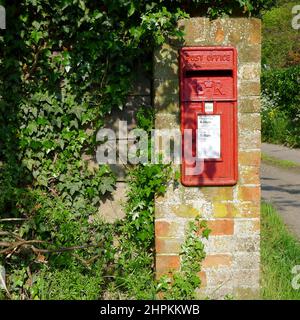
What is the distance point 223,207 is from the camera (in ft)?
14.1

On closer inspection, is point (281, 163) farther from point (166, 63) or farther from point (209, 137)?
point (166, 63)

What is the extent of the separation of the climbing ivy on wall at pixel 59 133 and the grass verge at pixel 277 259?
106cm

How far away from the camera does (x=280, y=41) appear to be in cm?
2681

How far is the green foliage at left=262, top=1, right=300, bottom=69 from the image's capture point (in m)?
24.6

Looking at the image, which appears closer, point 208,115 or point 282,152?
point 208,115

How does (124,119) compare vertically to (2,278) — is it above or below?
above

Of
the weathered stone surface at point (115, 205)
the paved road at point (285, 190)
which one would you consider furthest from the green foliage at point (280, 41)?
the weathered stone surface at point (115, 205)

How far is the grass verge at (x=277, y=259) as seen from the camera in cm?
452

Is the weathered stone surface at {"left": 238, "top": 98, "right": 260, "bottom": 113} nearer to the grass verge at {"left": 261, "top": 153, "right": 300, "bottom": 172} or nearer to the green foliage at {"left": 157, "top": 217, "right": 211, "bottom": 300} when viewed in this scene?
the green foliage at {"left": 157, "top": 217, "right": 211, "bottom": 300}

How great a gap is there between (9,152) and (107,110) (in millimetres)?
801

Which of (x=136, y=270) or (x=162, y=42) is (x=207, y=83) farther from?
(x=136, y=270)

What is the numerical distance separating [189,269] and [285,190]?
547cm

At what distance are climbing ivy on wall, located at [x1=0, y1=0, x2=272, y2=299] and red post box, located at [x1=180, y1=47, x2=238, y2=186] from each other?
0.32 meters

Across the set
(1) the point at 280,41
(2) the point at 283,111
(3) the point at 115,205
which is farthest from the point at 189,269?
(1) the point at 280,41
